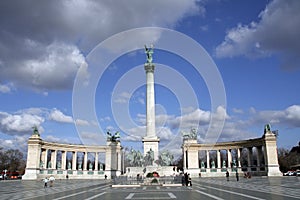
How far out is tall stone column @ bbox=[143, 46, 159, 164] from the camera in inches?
2183

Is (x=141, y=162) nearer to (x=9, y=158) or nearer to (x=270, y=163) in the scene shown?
(x=270, y=163)

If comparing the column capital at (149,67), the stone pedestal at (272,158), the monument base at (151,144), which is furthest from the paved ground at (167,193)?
the column capital at (149,67)

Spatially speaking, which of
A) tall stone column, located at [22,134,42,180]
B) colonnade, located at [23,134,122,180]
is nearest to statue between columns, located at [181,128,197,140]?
colonnade, located at [23,134,122,180]

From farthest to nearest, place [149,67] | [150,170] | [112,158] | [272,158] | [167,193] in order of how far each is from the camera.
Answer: [112,158]
[149,67]
[272,158]
[150,170]
[167,193]

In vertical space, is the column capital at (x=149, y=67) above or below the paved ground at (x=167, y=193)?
above

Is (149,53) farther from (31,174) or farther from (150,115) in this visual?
(31,174)

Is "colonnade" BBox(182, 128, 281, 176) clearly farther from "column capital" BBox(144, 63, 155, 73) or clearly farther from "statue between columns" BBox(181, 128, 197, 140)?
"column capital" BBox(144, 63, 155, 73)

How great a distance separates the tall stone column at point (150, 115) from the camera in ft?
182

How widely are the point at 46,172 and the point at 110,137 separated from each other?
19.8 meters

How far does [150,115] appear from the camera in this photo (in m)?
57.3

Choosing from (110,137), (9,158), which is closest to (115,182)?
(110,137)

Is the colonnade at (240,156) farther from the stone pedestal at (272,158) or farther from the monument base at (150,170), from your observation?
the monument base at (150,170)

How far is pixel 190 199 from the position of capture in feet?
56.0

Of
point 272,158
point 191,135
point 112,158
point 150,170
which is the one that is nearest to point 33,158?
point 112,158
